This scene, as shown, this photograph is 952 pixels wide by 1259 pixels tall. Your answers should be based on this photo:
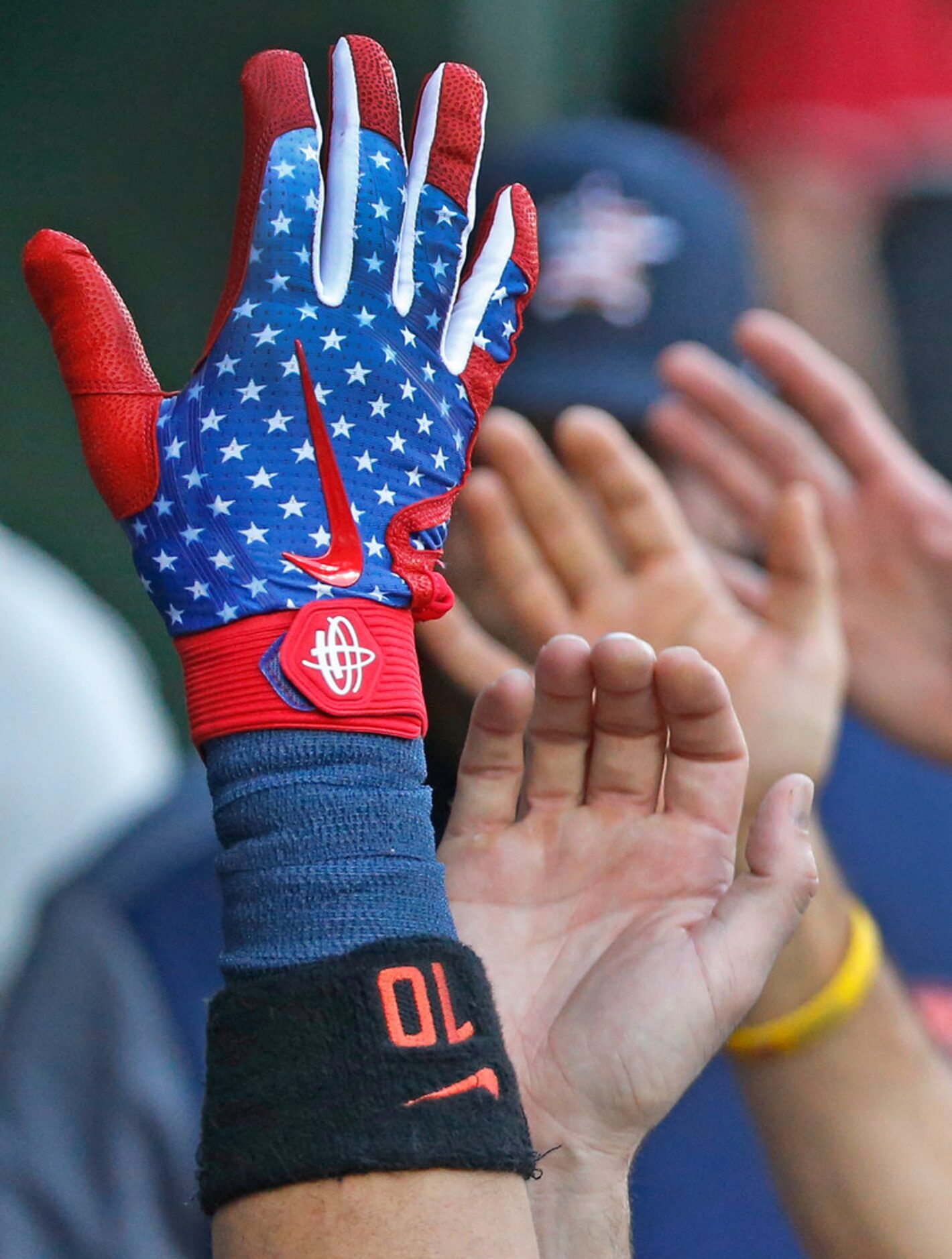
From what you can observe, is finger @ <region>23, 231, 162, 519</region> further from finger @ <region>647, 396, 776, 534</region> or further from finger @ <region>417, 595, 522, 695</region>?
finger @ <region>647, 396, 776, 534</region>

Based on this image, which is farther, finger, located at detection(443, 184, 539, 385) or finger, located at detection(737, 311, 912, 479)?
finger, located at detection(737, 311, 912, 479)

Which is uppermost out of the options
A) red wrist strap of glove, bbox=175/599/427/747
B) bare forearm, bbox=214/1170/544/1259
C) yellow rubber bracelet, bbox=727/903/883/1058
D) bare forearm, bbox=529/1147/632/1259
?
red wrist strap of glove, bbox=175/599/427/747

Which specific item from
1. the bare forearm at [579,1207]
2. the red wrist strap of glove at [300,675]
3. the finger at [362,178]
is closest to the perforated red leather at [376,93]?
the finger at [362,178]

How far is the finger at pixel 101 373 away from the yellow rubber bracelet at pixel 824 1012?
561 millimetres

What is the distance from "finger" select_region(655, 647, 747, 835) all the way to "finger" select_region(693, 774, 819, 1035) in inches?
1.0

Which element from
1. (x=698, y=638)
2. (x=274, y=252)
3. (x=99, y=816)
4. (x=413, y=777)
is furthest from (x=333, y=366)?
(x=99, y=816)

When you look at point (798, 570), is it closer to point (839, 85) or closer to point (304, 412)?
point (304, 412)

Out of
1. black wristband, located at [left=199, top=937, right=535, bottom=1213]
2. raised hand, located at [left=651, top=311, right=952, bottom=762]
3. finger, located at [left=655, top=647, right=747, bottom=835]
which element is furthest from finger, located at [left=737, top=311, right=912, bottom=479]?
black wristband, located at [left=199, top=937, right=535, bottom=1213]

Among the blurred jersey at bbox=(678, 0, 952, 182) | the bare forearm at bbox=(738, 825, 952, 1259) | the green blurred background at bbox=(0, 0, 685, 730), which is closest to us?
the bare forearm at bbox=(738, 825, 952, 1259)

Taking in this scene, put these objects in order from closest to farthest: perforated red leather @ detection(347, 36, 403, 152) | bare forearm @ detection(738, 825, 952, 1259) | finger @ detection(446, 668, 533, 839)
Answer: perforated red leather @ detection(347, 36, 403, 152) → finger @ detection(446, 668, 533, 839) → bare forearm @ detection(738, 825, 952, 1259)

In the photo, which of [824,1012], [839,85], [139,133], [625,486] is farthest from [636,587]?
[839,85]

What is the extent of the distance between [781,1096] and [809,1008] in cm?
6

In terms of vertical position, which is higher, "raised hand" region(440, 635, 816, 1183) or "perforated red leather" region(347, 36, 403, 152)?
"perforated red leather" region(347, 36, 403, 152)

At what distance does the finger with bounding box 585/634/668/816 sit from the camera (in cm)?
69
